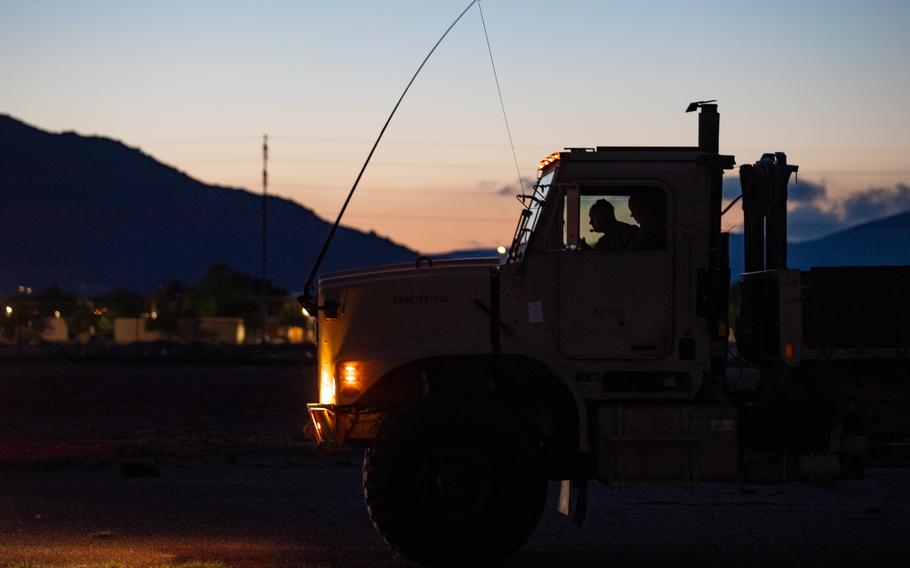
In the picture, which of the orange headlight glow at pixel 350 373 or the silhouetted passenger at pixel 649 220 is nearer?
the orange headlight glow at pixel 350 373

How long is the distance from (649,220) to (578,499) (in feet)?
8.01

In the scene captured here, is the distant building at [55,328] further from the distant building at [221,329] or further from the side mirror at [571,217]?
the side mirror at [571,217]

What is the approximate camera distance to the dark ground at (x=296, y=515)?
11.9m

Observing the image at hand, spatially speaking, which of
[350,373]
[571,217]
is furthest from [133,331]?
[571,217]

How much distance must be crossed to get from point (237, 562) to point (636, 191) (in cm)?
455

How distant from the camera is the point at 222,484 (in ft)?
57.6

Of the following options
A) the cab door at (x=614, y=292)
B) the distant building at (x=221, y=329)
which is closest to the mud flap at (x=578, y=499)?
the cab door at (x=614, y=292)

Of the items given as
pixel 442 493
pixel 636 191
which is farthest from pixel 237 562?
pixel 636 191

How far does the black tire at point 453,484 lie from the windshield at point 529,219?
54.1 inches

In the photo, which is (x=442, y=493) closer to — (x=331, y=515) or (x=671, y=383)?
(x=671, y=383)

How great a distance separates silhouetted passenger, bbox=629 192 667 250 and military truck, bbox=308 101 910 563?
0.02 m

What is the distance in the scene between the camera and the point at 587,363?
36.6 feet

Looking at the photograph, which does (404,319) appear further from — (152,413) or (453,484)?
(152,413)

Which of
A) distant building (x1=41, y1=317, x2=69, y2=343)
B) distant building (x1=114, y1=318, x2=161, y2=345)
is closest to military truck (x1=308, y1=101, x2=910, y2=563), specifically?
distant building (x1=114, y1=318, x2=161, y2=345)
